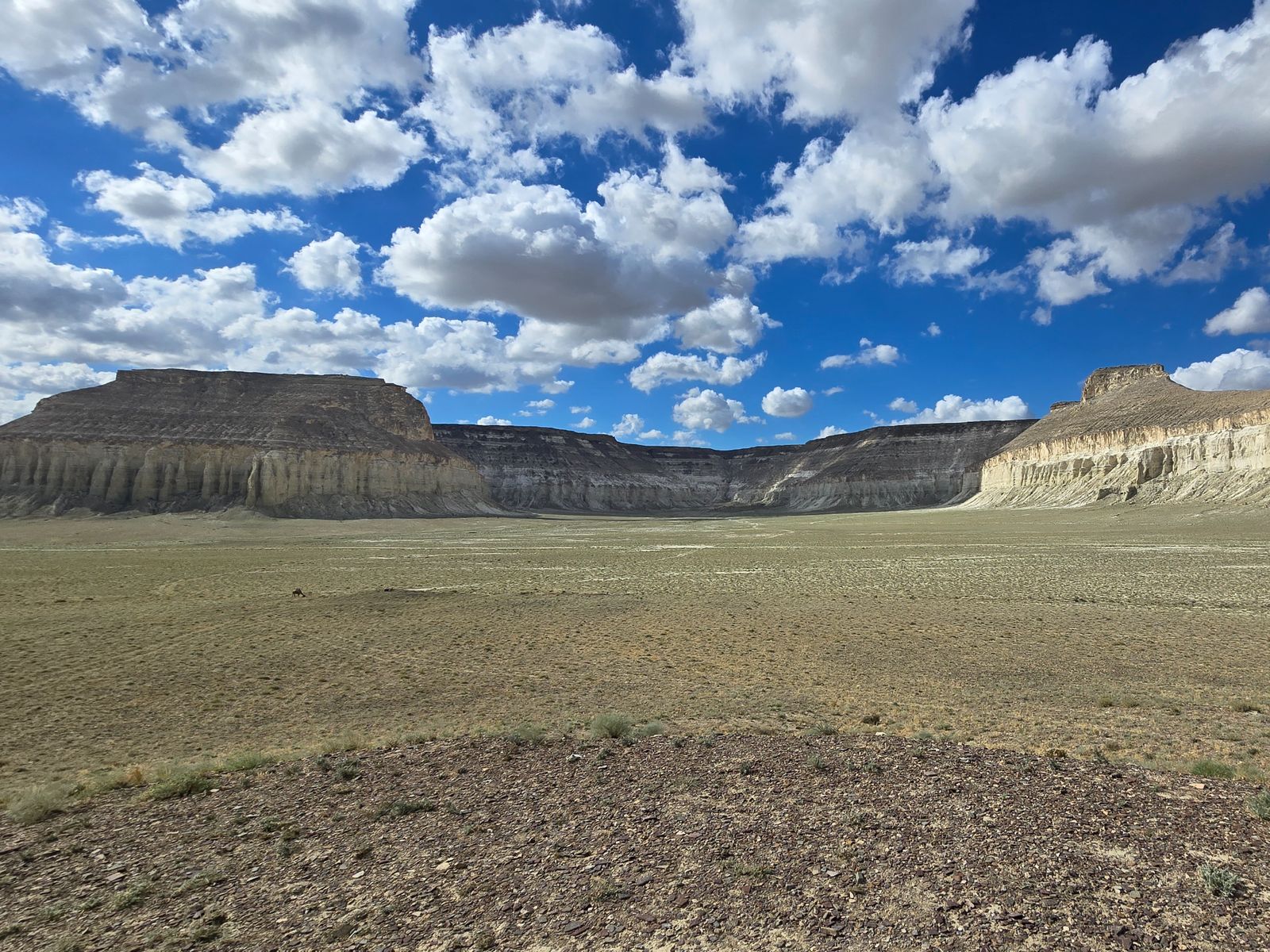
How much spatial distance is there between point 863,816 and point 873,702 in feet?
14.4

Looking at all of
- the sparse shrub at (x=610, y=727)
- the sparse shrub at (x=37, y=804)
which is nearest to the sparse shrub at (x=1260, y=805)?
the sparse shrub at (x=610, y=727)

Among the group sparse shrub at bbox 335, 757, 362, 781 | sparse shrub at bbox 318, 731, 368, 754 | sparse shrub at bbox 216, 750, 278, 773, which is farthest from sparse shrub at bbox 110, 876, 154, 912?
sparse shrub at bbox 318, 731, 368, 754

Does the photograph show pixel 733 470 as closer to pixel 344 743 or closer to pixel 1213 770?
pixel 344 743

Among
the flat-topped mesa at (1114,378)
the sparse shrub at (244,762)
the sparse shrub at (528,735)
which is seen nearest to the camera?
the sparse shrub at (244,762)

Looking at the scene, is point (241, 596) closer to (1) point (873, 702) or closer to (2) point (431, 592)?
(2) point (431, 592)

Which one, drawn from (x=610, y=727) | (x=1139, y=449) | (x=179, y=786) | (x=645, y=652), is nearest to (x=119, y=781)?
(x=179, y=786)

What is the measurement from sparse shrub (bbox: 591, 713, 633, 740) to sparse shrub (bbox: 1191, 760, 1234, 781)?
6.04m

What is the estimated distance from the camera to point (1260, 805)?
549 cm

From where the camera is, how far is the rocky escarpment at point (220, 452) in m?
Result: 74.6

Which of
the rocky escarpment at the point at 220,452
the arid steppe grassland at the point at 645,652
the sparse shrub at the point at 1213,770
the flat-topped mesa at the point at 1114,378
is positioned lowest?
the arid steppe grassland at the point at 645,652

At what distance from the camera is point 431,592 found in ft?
74.1

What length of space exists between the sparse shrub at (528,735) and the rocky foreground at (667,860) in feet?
2.97

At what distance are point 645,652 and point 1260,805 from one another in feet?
32.3

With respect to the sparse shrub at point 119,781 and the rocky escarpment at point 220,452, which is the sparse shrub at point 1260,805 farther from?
the rocky escarpment at point 220,452
